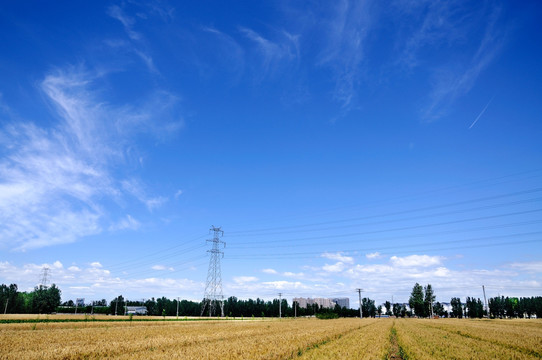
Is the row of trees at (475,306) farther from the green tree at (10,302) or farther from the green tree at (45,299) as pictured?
the green tree at (10,302)

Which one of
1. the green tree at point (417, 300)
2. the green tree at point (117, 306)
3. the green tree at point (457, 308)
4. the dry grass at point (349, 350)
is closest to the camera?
the dry grass at point (349, 350)

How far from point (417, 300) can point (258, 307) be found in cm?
8854

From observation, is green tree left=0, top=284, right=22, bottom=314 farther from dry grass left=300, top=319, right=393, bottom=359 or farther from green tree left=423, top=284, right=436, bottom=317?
green tree left=423, top=284, right=436, bottom=317

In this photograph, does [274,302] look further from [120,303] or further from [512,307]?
[512,307]

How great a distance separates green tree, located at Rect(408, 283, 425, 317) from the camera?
6718 inches

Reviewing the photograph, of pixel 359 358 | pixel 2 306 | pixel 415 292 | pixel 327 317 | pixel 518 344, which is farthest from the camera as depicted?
pixel 415 292

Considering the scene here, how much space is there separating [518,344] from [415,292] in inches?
6587

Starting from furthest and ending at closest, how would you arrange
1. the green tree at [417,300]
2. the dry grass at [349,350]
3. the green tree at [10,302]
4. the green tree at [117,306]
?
the green tree at [417,300] → the green tree at [117,306] → the green tree at [10,302] → the dry grass at [349,350]

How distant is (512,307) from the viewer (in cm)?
18338

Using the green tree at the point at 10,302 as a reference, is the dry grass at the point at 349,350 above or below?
above

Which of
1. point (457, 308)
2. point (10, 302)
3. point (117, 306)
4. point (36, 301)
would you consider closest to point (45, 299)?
point (36, 301)

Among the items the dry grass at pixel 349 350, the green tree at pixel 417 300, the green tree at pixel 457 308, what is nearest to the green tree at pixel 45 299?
the dry grass at pixel 349 350

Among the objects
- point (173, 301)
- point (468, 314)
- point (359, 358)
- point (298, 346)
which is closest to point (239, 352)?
point (298, 346)

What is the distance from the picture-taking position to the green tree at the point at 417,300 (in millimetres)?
170625
